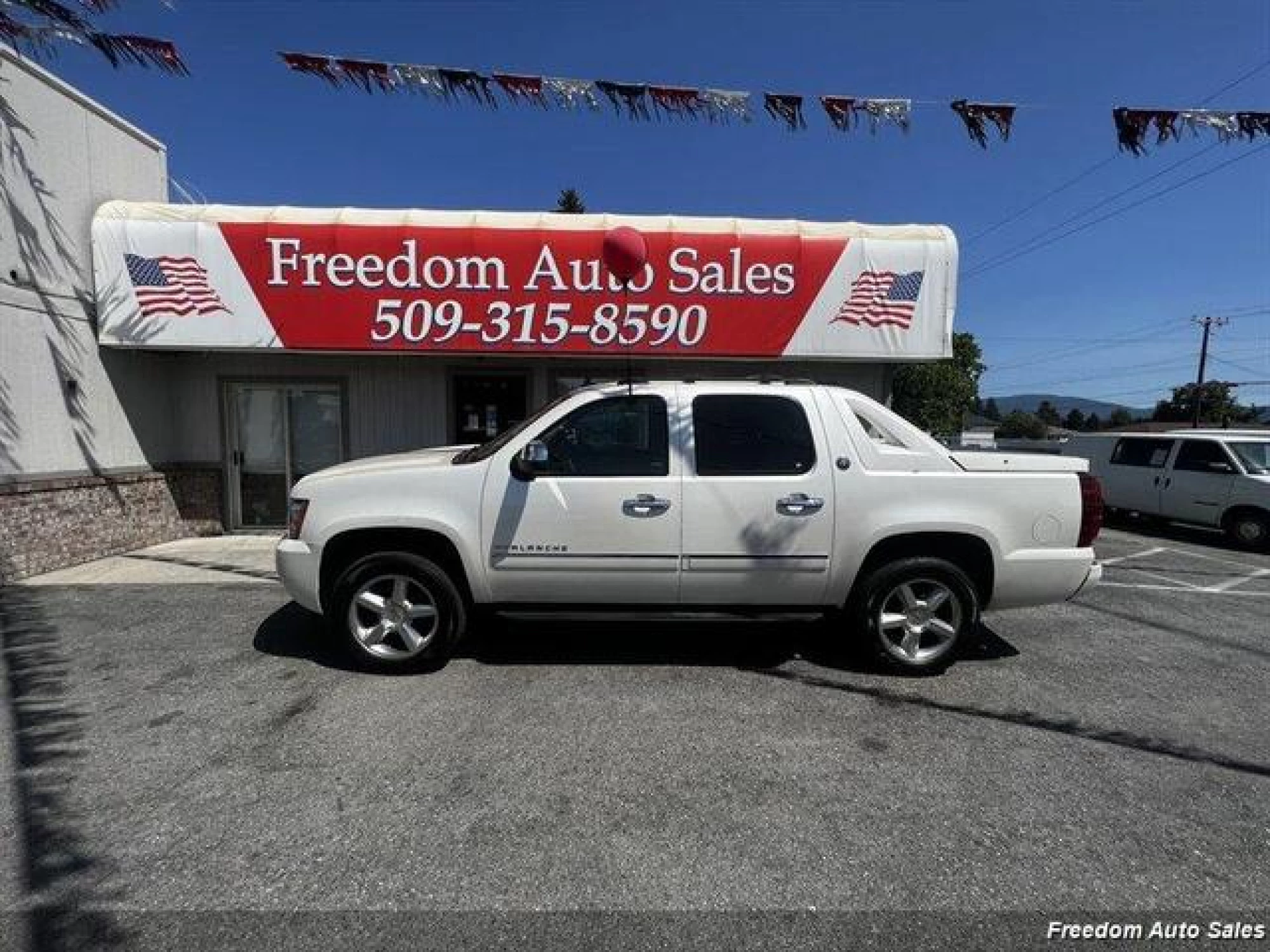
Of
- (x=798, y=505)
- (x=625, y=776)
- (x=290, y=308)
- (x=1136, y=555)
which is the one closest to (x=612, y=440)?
(x=798, y=505)

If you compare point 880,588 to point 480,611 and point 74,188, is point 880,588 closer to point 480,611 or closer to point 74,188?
point 480,611

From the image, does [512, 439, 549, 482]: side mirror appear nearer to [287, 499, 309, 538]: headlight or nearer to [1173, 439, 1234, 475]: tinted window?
[287, 499, 309, 538]: headlight

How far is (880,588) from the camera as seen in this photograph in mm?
4559

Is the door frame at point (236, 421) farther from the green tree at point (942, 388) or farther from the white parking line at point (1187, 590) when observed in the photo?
the green tree at point (942, 388)

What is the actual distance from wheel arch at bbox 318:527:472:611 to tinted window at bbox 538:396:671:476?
869mm

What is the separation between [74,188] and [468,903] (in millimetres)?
9545

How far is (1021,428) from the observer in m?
96.8

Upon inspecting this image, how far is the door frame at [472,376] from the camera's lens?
9.92m

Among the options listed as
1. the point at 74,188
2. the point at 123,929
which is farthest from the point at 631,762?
the point at 74,188

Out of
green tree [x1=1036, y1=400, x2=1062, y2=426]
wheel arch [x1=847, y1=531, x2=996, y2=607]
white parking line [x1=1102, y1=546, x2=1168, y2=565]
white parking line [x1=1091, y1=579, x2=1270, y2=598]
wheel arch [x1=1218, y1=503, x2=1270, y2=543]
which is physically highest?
→ green tree [x1=1036, y1=400, x2=1062, y2=426]

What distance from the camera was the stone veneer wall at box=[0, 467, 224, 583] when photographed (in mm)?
7195

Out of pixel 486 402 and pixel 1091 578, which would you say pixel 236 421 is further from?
pixel 1091 578

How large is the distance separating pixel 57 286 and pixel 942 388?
60.6 m

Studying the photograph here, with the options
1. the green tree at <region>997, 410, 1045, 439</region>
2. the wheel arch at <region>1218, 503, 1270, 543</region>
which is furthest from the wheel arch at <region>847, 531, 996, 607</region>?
the green tree at <region>997, 410, 1045, 439</region>
